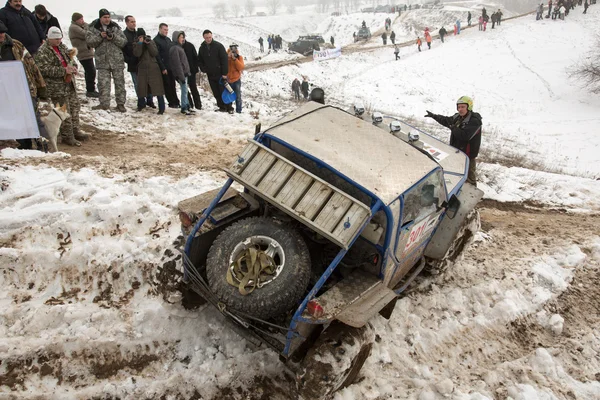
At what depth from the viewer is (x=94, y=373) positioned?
391cm

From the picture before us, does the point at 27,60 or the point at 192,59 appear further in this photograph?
Answer: the point at 192,59

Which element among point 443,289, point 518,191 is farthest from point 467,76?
point 443,289

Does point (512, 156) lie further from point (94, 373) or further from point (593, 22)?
point (593, 22)

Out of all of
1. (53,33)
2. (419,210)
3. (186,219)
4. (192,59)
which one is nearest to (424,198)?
(419,210)

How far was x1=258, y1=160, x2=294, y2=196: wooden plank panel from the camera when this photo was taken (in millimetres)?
4039

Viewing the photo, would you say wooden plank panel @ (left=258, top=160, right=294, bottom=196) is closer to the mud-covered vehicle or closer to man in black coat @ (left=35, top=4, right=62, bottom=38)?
the mud-covered vehicle

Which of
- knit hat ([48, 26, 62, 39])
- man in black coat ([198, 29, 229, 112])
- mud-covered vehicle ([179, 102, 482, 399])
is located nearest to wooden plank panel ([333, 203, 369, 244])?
mud-covered vehicle ([179, 102, 482, 399])

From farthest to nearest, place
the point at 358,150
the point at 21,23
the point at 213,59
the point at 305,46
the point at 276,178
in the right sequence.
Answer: the point at 305,46 < the point at 213,59 < the point at 21,23 < the point at 358,150 < the point at 276,178

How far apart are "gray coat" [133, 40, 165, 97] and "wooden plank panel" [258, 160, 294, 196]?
6766 mm

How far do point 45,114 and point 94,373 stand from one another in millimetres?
4634

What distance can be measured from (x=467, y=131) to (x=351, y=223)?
4003 millimetres

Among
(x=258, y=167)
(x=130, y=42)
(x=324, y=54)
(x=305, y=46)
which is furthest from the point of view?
(x=305, y=46)

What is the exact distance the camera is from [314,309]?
11.6ft

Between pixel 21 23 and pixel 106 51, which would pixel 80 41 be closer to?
pixel 106 51
